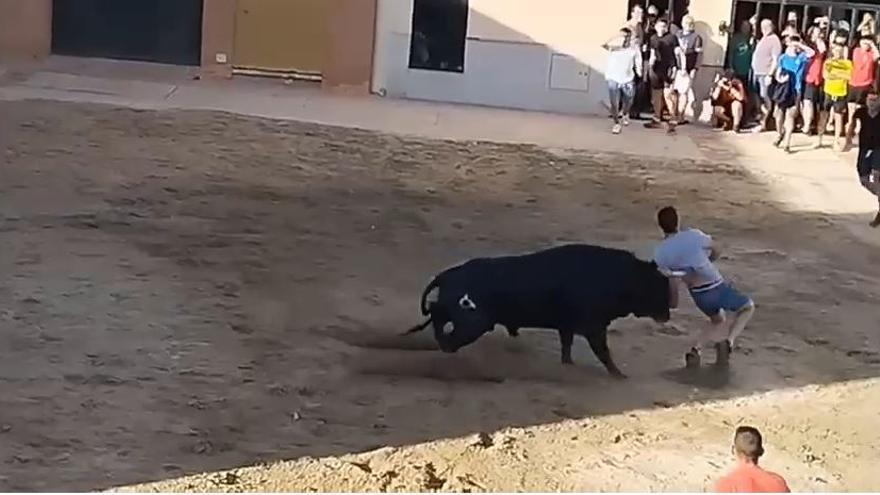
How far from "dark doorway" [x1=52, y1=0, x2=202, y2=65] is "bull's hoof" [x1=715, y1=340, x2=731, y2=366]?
52.8 ft

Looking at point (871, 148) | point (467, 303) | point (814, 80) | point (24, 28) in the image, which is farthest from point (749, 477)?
point (24, 28)

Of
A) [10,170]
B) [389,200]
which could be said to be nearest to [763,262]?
[389,200]

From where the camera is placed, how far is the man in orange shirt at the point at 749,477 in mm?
5703

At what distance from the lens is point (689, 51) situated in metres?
22.5

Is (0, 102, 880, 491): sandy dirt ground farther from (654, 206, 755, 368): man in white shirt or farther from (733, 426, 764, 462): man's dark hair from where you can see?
(733, 426, 764, 462): man's dark hair

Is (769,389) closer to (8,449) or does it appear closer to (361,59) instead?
(8,449)

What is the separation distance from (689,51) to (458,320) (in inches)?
543

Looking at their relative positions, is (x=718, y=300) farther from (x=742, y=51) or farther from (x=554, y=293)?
(x=742, y=51)

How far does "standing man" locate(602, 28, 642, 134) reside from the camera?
21.9m

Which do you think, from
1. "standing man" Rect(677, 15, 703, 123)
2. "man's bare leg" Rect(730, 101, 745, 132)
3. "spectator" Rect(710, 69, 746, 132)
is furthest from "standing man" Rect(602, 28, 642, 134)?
"man's bare leg" Rect(730, 101, 745, 132)

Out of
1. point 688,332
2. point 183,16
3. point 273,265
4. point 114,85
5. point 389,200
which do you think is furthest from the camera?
point 183,16

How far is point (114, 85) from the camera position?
22875 millimetres

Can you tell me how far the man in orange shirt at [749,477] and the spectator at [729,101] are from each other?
1731cm

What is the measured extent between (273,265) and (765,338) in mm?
4077
